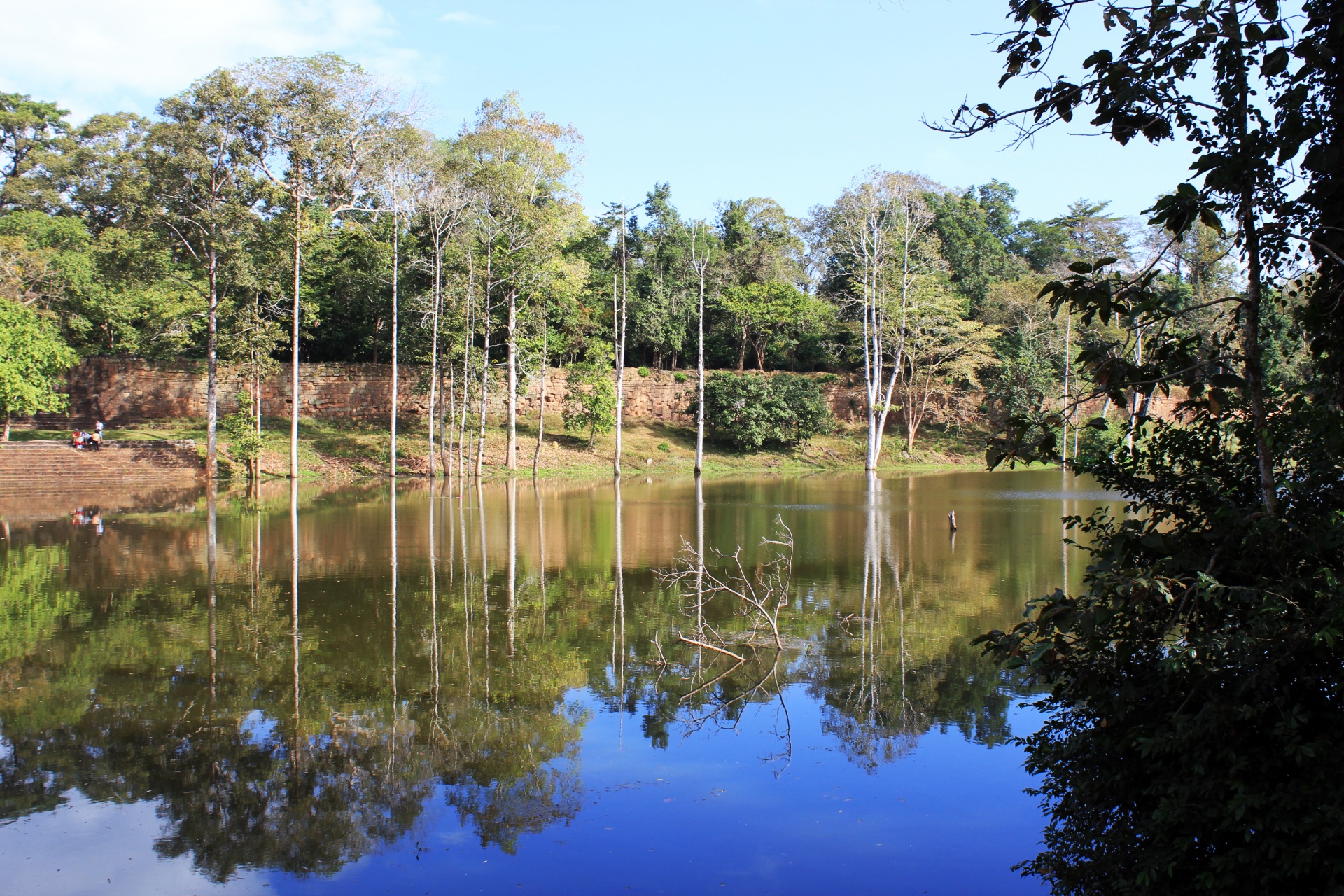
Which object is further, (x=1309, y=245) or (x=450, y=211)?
(x=450, y=211)

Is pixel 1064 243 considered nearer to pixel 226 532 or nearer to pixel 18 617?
pixel 226 532

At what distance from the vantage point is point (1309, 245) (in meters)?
3.71

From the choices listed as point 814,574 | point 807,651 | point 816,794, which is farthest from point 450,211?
point 816,794

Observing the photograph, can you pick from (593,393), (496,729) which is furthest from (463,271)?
(496,729)

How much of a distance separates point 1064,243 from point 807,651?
52717 millimetres

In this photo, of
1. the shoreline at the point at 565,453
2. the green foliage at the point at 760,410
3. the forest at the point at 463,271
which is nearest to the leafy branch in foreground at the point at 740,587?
the forest at the point at 463,271

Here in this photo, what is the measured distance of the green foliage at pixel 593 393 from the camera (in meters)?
35.3

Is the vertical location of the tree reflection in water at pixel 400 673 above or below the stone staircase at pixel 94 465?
below

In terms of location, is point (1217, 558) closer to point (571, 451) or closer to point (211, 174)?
point (211, 174)

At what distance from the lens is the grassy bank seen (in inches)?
1163

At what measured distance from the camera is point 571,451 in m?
35.7

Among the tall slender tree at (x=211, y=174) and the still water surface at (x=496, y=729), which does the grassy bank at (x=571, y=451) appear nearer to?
the tall slender tree at (x=211, y=174)

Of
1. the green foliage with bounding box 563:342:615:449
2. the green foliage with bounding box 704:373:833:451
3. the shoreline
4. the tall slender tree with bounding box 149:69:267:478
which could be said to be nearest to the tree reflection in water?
the tall slender tree with bounding box 149:69:267:478

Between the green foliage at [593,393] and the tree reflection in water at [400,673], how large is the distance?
19936 mm
